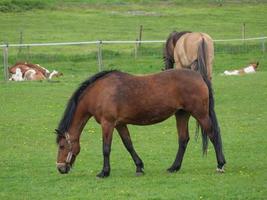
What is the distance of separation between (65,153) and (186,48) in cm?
859

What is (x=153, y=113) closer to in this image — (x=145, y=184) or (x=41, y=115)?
(x=145, y=184)

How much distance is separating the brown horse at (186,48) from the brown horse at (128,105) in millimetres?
6682

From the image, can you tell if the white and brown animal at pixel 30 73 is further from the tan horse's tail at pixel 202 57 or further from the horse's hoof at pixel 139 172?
the horse's hoof at pixel 139 172

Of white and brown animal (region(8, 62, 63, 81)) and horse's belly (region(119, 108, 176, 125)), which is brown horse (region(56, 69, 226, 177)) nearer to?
horse's belly (region(119, 108, 176, 125))

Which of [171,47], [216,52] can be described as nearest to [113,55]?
[216,52]

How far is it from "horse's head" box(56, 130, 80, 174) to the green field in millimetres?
193

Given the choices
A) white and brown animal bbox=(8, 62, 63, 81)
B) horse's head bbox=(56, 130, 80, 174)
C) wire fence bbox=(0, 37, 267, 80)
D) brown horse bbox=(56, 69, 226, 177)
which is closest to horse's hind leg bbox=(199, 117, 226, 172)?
brown horse bbox=(56, 69, 226, 177)

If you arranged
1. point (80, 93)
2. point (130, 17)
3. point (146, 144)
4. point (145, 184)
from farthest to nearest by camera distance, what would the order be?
point (130, 17) < point (146, 144) < point (80, 93) < point (145, 184)

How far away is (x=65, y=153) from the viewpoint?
1200 centimetres

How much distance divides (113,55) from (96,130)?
Result: 1998 centimetres

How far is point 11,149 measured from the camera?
594 inches

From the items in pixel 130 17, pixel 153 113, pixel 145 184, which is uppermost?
pixel 130 17

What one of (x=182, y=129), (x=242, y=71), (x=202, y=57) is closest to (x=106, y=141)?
(x=182, y=129)

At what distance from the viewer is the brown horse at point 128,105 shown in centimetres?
1199
